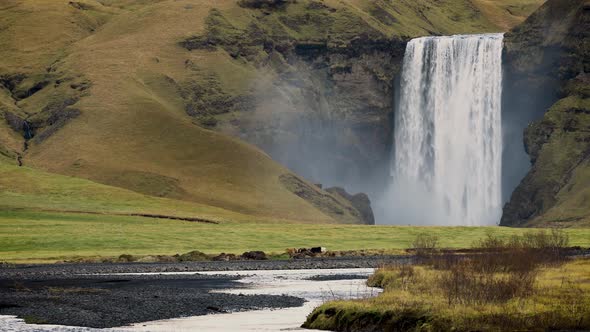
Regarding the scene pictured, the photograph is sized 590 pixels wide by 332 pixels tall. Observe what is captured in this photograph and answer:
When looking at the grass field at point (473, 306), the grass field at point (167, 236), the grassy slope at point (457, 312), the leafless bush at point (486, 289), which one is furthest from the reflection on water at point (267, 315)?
the grass field at point (167, 236)

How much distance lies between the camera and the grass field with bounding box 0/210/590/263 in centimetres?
11506

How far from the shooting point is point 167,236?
127500 mm

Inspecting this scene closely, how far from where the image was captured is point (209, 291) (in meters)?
66.2

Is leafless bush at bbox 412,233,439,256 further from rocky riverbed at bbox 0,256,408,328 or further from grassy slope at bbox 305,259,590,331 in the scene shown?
grassy slope at bbox 305,259,590,331

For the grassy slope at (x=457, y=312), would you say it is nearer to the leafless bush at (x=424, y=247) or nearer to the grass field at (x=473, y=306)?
the grass field at (x=473, y=306)

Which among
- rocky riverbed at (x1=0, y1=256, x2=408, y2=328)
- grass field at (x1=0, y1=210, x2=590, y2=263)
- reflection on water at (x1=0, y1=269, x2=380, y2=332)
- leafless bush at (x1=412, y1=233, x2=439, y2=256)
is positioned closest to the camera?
reflection on water at (x1=0, y1=269, x2=380, y2=332)

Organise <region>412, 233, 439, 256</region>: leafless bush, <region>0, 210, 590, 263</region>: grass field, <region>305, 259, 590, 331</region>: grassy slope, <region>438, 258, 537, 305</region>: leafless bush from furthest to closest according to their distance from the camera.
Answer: <region>0, 210, 590, 263</region>: grass field
<region>412, 233, 439, 256</region>: leafless bush
<region>438, 258, 537, 305</region>: leafless bush
<region>305, 259, 590, 331</region>: grassy slope

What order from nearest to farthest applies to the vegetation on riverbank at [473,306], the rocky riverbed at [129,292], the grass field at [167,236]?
the vegetation on riverbank at [473,306], the rocky riverbed at [129,292], the grass field at [167,236]

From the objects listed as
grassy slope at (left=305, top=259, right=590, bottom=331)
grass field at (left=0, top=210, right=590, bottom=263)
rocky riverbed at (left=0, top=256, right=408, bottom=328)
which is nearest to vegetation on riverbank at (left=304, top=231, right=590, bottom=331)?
grassy slope at (left=305, top=259, right=590, bottom=331)

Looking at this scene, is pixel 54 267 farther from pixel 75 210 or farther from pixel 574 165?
pixel 574 165

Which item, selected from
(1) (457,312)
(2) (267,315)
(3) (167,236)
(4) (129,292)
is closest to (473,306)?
(1) (457,312)

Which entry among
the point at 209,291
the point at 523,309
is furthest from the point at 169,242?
the point at 523,309

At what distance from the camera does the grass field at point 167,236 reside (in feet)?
378

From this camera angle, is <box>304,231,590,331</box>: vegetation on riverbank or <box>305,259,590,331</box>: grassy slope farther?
<box>304,231,590,331</box>: vegetation on riverbank
